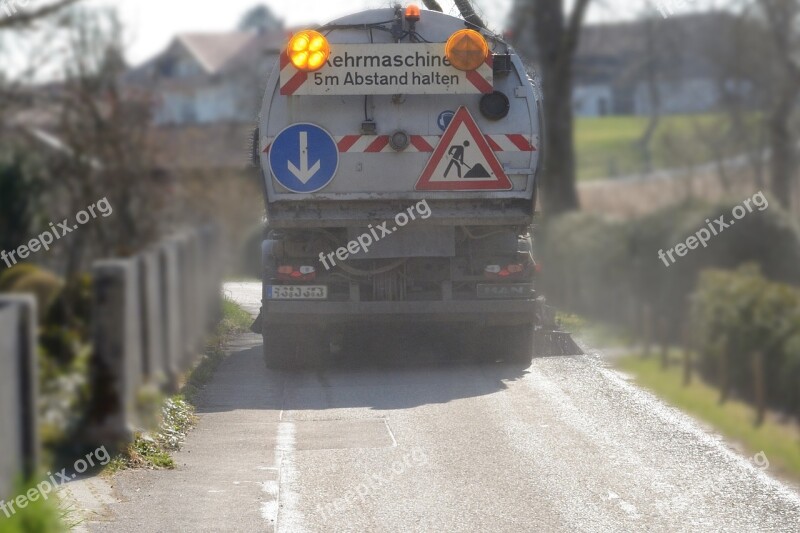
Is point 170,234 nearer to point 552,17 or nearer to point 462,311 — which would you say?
point 552,17

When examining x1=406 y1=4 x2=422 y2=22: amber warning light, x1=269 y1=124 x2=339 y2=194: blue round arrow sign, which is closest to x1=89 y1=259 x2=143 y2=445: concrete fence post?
x1=406 y1=4 x2=422 y2=22: amber warning light

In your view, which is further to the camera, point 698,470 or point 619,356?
point 698,470

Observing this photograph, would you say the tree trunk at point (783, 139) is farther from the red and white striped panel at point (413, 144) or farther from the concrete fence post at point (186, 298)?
the concrete fence post at point (186, 298)

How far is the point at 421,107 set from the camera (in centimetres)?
739

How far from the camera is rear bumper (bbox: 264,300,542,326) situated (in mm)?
9039

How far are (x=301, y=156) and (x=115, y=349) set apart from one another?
594cm

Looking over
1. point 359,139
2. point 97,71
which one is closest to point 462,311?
point 359,139

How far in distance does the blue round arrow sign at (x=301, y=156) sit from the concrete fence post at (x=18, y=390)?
5355 mm

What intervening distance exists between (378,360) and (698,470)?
4829 millimetres

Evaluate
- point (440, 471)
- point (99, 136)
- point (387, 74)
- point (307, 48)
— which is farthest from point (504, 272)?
point (99, 136)

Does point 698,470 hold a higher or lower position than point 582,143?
lower

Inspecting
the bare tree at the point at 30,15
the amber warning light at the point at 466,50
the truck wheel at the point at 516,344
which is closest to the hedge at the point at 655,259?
the bare tree at the point at 30,15

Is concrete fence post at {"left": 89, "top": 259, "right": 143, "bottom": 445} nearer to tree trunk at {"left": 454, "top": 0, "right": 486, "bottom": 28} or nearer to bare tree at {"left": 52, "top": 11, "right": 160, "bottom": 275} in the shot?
bare tree at {"left": 52, "top": 11, "right": 160, "bottom": 275}

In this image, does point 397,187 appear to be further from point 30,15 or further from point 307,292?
point 30,15
